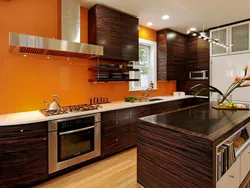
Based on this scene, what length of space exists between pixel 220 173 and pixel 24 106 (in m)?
2.74

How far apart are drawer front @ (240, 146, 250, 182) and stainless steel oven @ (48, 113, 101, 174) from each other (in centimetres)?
201

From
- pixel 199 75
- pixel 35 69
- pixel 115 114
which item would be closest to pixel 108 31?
pixel 35 69

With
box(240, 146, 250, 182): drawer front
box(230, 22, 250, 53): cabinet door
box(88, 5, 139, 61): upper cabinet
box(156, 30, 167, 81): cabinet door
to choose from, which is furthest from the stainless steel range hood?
box(230, 22, 250, 53): cabinet door

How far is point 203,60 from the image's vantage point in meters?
4.76

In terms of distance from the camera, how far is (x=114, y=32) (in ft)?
10.8

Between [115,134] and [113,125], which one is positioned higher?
[113,125]

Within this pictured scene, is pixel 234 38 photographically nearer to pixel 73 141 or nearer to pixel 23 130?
pixel 73 141

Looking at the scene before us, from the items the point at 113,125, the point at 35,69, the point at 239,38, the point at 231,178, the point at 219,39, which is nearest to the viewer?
the point at 231,178

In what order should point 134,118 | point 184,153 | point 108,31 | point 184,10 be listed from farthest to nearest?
point 184,10 < point 134,118 < point 108,31 < point 184,153

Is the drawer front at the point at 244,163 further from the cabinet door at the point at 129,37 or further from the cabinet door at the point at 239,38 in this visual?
the cabinet door at the point at 239,38

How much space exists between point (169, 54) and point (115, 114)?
262 centimetres

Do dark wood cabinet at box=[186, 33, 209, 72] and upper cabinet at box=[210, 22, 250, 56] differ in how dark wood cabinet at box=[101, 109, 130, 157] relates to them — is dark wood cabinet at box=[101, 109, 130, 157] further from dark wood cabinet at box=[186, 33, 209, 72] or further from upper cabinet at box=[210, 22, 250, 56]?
upper cabinet at box=[210, 22, 250, 56]

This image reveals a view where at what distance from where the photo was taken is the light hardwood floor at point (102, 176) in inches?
85.3

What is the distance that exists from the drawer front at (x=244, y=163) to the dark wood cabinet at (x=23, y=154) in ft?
8.16
